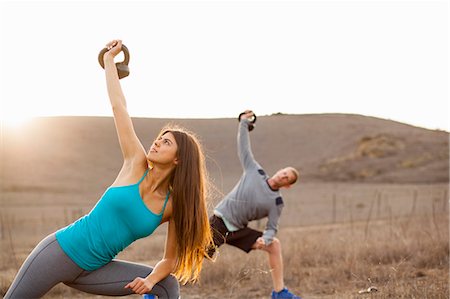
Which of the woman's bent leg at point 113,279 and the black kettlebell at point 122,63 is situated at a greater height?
the black kettlebell at point 122,63

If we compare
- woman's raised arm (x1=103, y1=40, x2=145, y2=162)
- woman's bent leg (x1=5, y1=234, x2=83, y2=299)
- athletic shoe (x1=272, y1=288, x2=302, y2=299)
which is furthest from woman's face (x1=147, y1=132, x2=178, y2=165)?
athletic shoe (x1=272, y1=288, x2=302, y2=299)

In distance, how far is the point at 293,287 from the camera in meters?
8.39

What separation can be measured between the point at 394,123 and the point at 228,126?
18607 mm

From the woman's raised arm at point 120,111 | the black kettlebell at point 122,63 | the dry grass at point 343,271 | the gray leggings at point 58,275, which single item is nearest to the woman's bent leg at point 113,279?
the gray leggings at point 58,275

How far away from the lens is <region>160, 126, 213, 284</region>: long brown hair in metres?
4.36

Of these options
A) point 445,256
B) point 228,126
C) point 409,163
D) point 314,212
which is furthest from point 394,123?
point 445,256

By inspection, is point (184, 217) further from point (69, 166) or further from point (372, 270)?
point (69, 166)

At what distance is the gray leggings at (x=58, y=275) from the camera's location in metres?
4.18

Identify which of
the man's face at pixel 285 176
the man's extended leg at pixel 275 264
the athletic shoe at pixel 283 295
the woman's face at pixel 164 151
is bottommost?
the athletic shoe at pixel 283 295

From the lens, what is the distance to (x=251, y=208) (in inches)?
292

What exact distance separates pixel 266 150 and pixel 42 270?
213 feet

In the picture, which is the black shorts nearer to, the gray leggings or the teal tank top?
the gray leggings

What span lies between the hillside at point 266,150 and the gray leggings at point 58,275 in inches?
1047

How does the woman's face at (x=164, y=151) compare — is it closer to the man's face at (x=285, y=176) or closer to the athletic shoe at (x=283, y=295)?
the man's face at (x=285, y=176)
